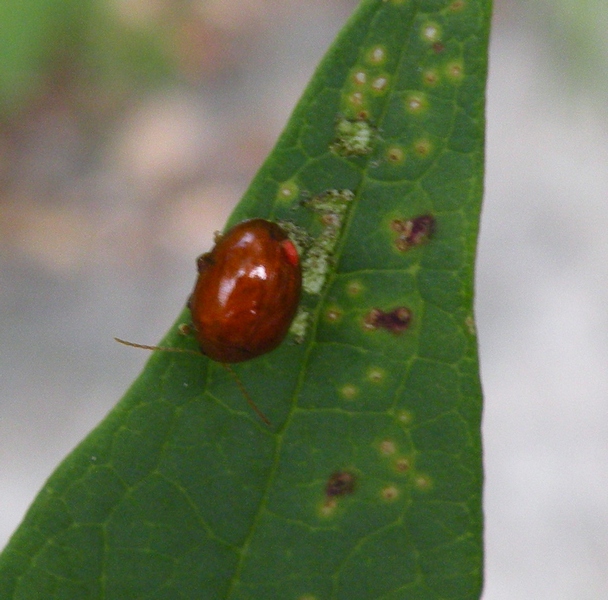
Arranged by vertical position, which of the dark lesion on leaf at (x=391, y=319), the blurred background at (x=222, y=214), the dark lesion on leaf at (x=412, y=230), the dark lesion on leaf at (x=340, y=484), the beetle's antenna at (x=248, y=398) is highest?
the blurred background at (x=222, y=214)

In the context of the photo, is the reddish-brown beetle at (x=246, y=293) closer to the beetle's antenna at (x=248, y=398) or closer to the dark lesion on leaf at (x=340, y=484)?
the beetle's antenna at (x=248, y=398)

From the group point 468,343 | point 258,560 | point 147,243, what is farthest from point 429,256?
point 147,243

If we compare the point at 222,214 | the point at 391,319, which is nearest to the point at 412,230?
the point at 391,319

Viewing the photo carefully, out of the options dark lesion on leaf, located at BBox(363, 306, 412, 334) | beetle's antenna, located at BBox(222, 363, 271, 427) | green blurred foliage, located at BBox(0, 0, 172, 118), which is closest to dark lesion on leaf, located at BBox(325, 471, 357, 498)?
beetle's antenna, located at BBox(222, 363, 271, 427)

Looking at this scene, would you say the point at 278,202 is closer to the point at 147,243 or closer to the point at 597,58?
the point at 147,243

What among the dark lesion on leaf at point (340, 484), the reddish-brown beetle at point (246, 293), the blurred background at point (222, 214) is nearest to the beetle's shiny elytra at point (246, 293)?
the reddish-brown beetle at point (246, 293)

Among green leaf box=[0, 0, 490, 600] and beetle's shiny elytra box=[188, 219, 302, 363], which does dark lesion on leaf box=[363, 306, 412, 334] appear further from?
beetle's shiny elytra box=[188, 219, 302, 363]

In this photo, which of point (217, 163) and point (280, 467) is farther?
point (217, 163)
